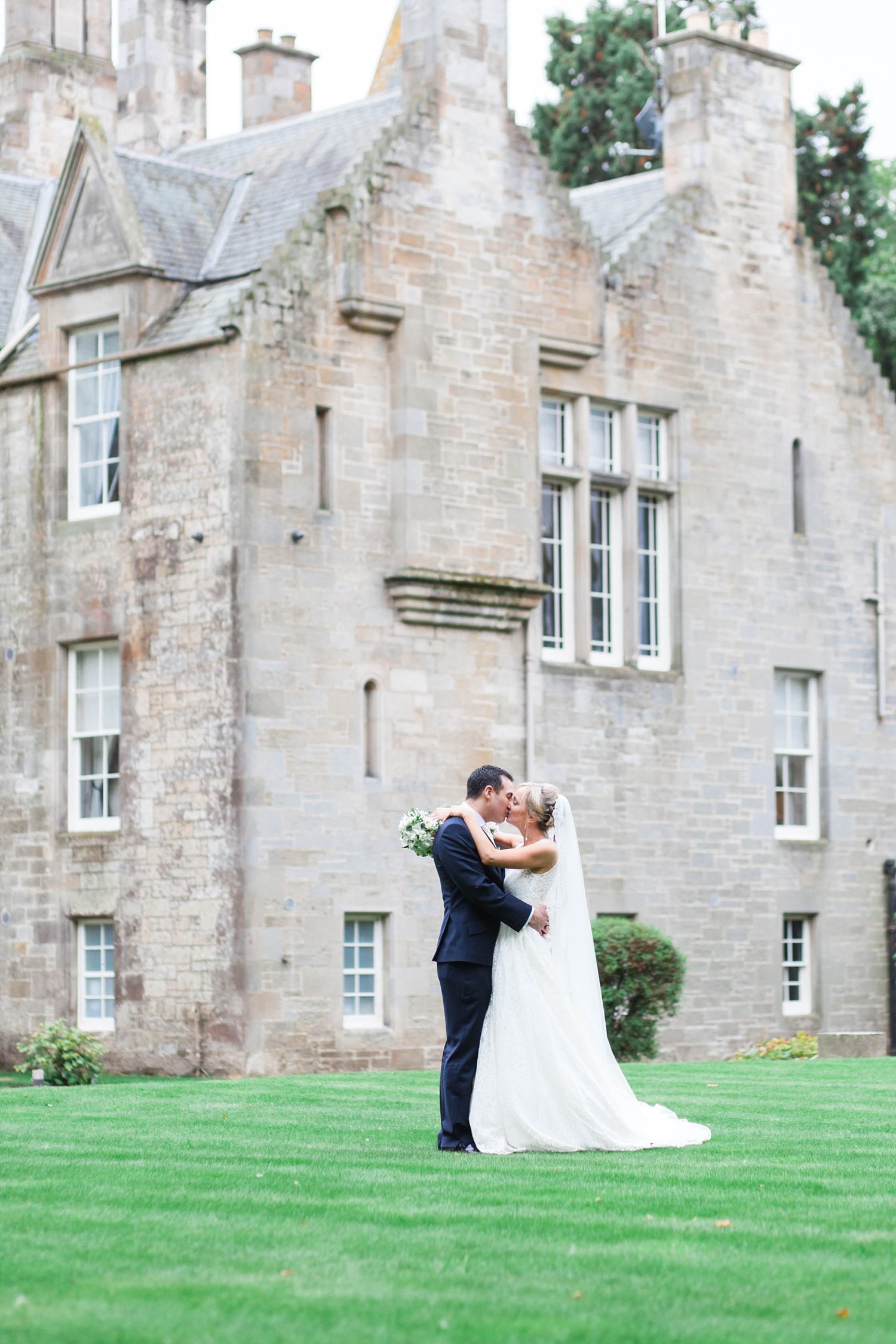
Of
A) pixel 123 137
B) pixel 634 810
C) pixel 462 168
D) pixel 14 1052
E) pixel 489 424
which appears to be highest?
pixel 123 137

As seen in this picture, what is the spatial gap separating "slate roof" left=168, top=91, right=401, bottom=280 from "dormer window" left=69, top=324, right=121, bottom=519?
1.54 metres

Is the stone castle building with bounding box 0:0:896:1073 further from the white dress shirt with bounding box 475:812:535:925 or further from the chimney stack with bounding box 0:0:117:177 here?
the white dress shirt with bounding box 475:812:535:925

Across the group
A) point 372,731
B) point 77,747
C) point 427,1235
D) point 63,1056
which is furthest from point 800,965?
point 427,1235

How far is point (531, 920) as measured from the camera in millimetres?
12172

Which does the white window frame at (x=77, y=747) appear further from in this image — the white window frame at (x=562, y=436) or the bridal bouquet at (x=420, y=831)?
the bridal bouquet at (x=420, y=831)

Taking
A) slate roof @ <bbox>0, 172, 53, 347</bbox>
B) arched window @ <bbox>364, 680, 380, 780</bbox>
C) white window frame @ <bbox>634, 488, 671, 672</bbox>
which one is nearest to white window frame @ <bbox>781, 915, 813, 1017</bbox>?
white window frame @ <bbox>634, 488, 671, 672</bbox>

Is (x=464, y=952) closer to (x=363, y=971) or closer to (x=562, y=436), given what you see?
(x=363, y=971)

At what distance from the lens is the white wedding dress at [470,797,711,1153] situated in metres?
11.9

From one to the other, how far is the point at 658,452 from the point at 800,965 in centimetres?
676

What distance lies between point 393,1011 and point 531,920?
11.7 metres

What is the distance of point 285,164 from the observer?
2720 cm

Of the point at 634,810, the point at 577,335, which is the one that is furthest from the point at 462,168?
the point at 634,810

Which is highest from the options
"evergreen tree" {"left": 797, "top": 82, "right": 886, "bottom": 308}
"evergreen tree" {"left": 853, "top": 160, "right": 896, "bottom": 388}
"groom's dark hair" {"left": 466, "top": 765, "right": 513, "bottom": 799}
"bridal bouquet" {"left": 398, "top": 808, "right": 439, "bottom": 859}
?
"evergreen tree" {"left": 797, "top": 82, "right": 886, "bottom": 308}

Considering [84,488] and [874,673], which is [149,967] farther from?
[874,673]
